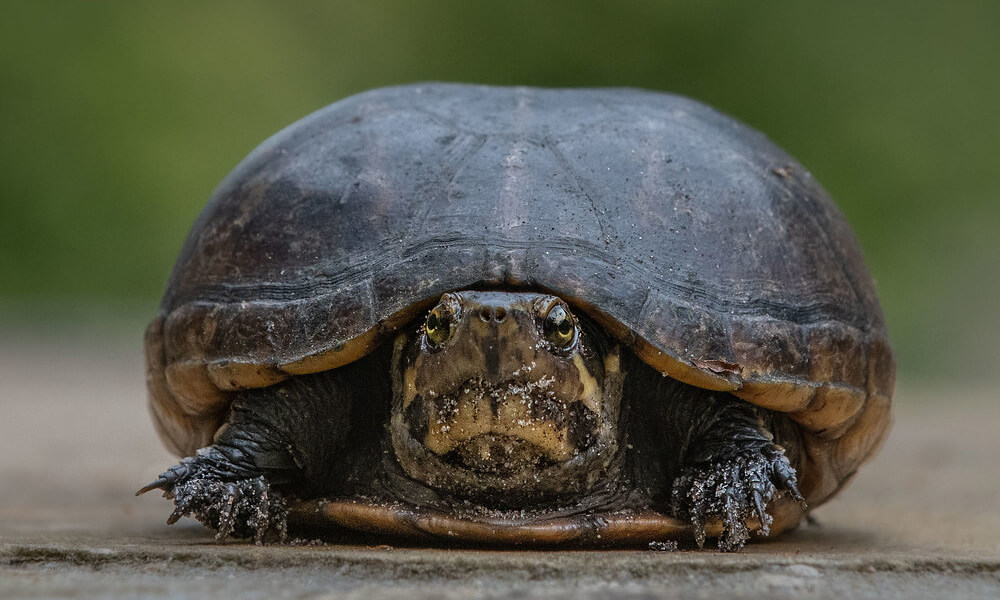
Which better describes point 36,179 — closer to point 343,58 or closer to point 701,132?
point 343,58

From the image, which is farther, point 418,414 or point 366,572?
point 418,414

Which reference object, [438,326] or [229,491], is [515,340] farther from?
[229,491]

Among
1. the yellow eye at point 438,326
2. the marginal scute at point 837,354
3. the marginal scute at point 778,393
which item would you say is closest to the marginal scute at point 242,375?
the yellow eye at point 438,326

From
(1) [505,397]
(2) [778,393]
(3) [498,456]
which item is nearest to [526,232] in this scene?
(1) [505,397]

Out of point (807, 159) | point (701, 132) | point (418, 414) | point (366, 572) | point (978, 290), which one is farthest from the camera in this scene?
point (807, 159)

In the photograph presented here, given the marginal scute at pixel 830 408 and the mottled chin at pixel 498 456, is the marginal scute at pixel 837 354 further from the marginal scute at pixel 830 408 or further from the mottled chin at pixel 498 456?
the mottled chin at pixel 498 456

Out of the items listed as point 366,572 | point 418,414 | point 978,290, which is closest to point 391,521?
point 418,414

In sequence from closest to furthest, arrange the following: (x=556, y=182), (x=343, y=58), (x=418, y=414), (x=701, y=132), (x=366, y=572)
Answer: (x=366, y=572) < (x=418, y=414) < (x=556, y=182) < (x=701, y=132) < (x=343, y=58)
